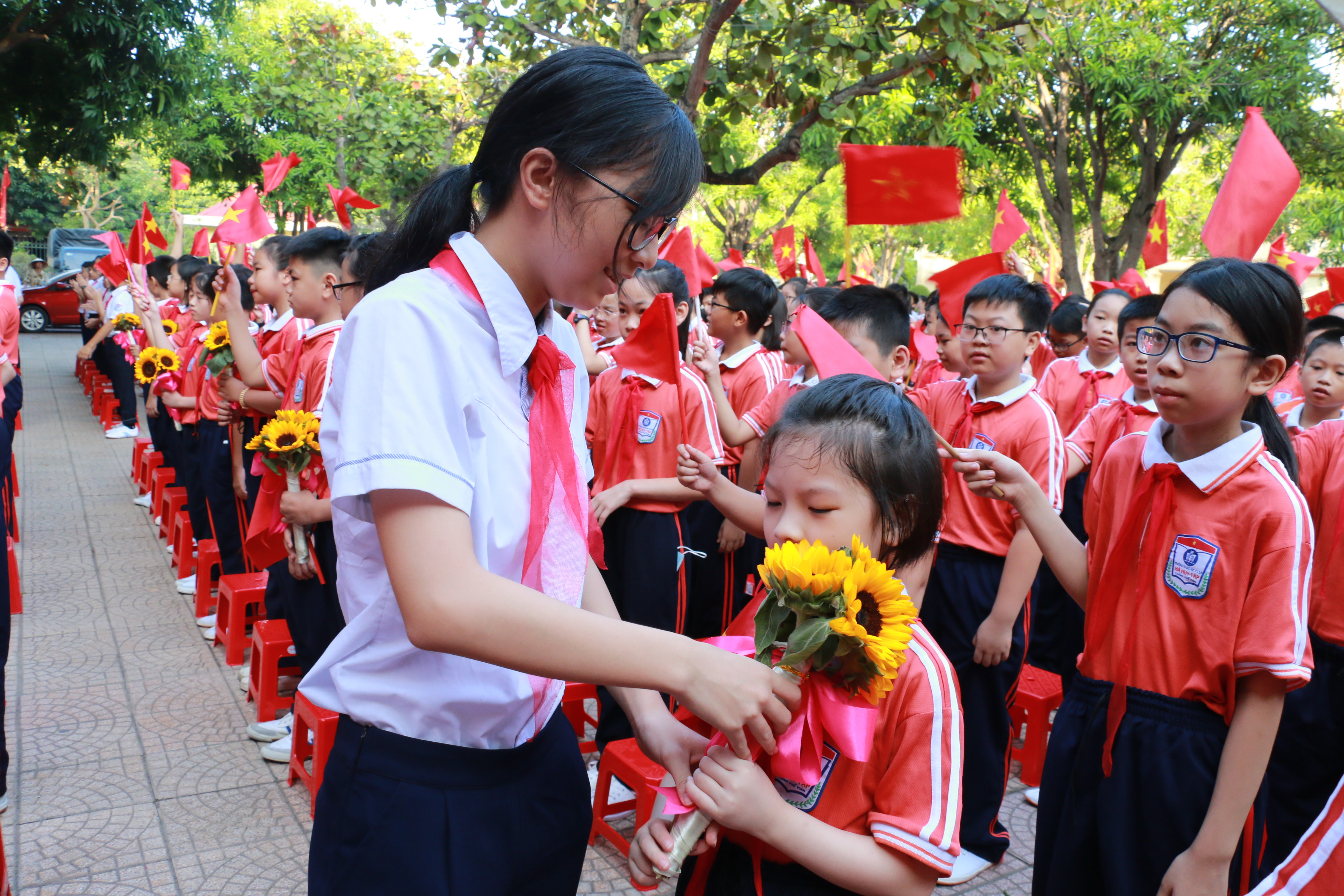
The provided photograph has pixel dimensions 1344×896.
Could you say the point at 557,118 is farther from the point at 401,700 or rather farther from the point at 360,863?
the point at 360,863

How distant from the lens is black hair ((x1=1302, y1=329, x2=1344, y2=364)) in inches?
129

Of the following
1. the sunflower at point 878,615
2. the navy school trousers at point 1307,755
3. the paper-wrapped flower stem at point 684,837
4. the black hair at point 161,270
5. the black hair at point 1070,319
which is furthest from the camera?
the black hair at point 161,270

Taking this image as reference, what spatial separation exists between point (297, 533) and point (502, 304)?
2430mm

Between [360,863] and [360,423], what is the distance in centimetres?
57

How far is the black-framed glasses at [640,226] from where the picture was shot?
1.16 m

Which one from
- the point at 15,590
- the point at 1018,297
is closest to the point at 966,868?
the point at 1018,297

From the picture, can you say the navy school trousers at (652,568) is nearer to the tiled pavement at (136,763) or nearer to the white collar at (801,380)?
the white collar at (801,380)

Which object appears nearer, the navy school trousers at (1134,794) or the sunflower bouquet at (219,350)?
the navy school trousers at (1134,794)

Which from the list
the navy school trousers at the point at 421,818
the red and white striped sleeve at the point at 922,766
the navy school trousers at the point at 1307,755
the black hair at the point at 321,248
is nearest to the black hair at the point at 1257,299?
the red and white striped sleeve at the point at 922,766

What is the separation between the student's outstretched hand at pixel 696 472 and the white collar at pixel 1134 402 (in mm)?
2067

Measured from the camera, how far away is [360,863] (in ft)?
4.00

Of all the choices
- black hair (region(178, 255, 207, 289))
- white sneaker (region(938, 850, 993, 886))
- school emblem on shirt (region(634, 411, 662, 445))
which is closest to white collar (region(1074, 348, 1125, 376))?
school emblem on shirt (region(634, 411, 662, 445))

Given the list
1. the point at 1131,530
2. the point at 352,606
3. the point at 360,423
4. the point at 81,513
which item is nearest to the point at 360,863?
the point at 352,606

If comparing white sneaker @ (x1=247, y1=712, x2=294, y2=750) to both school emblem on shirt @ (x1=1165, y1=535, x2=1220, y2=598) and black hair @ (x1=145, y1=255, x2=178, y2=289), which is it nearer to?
school emblem on shirt @ (x1=1165, y1=535, x2=1220, y2=598)
